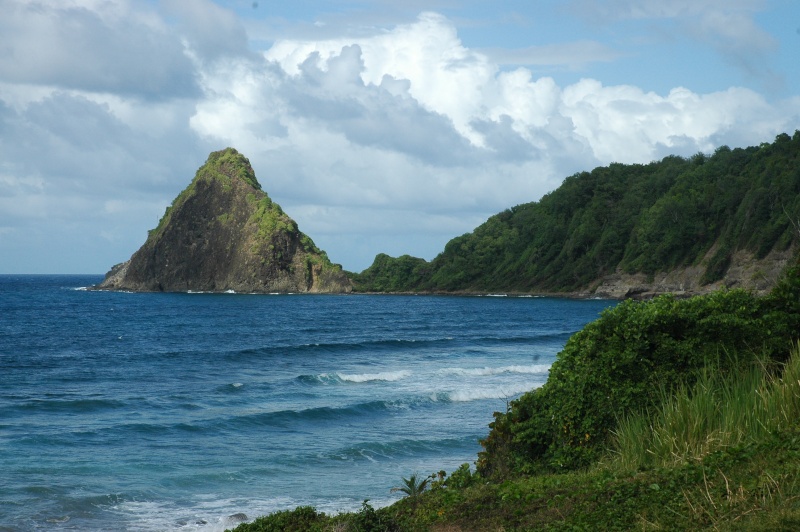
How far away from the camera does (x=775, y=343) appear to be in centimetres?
1075

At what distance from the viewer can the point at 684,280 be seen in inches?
4013

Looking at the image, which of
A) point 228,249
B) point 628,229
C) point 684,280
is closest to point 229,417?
point 684,280

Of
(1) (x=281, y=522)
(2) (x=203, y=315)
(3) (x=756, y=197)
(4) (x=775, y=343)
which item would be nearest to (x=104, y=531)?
(1) (x=281, y=522)

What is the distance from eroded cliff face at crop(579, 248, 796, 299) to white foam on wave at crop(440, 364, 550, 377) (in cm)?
5186

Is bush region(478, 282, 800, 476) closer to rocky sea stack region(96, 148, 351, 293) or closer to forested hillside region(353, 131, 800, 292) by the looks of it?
forested hillside region(353, 131, 800, 292)

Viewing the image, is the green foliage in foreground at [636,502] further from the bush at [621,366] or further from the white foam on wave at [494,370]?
the white foam on wave at [494,370]

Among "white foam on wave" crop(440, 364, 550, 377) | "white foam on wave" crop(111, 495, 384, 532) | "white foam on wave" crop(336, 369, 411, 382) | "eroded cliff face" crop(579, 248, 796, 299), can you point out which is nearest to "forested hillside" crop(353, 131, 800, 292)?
"eroded cliff face" crop(579, 248, 796, 299)

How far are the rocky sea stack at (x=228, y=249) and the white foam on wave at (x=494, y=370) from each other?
334 ft

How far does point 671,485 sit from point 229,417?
729 inches

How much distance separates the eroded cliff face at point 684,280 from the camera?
88.0 meters

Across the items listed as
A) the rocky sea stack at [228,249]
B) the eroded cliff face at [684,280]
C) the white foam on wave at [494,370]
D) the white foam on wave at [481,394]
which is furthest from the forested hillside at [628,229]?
the white foam on wave at [481,394]

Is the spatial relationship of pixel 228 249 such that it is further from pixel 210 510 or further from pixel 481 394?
pixel 210 510

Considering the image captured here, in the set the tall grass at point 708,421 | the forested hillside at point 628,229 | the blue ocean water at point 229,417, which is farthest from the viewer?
the forested hillside at point 628,229

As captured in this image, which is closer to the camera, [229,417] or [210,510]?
[210,510]
